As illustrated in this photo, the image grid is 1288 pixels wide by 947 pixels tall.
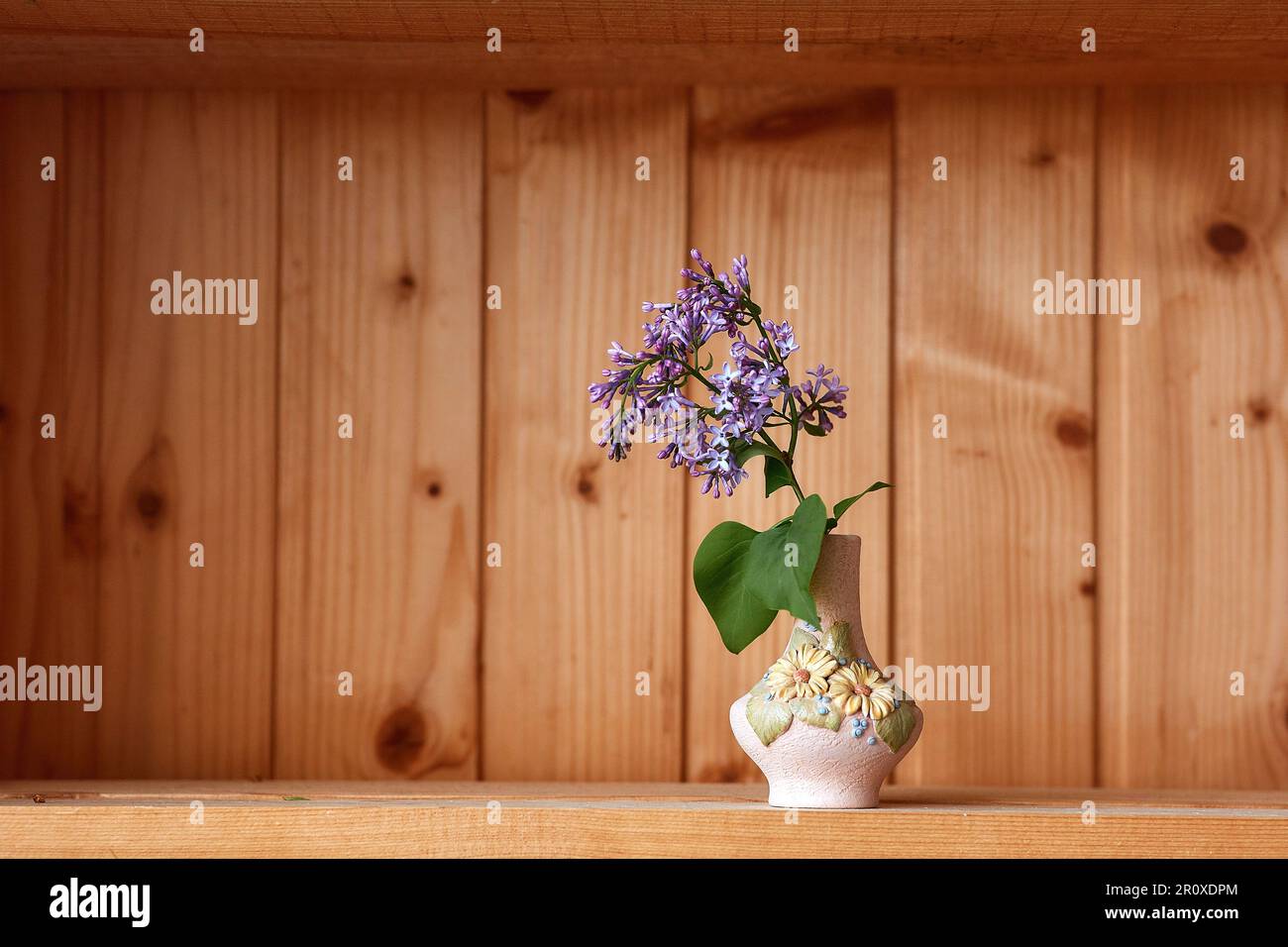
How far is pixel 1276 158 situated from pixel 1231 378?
19 cm

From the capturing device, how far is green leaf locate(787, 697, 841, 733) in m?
0.89

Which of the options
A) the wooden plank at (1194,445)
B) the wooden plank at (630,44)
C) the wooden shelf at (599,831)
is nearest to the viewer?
A: the wooden shelf at (599,831)

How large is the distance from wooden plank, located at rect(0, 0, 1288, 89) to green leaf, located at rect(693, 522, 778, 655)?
14.8 inches

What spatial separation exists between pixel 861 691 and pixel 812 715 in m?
0.04

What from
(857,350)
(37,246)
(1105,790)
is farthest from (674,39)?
(1105,790)

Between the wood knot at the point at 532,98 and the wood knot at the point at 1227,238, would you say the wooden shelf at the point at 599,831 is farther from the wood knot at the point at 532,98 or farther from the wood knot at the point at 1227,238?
the wood knot at the point at 532,98

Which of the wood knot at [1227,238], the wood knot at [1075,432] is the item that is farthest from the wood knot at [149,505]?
the wood knot at [1227,238]

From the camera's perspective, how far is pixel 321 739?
1126 millimetres

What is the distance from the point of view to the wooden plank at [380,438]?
3.70 feet

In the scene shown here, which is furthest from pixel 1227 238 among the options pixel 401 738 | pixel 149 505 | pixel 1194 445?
pixel 149 505

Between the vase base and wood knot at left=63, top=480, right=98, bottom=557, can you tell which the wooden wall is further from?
the vase base

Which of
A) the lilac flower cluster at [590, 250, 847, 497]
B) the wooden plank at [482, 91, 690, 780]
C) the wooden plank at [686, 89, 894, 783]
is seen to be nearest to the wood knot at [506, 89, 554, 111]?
the wooden plank at [482, 91, 690, 780]

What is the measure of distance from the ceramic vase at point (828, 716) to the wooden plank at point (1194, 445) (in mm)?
310
